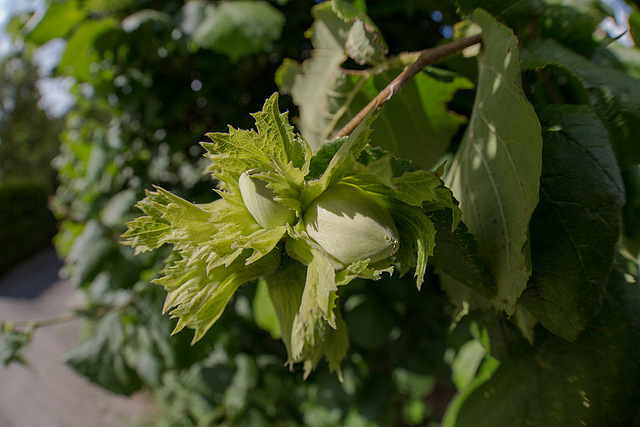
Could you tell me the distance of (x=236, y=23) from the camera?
58.7 inches

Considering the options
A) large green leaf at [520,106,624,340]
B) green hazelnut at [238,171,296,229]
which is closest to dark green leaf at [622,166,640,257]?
large green leaf at [520,106,624,340]

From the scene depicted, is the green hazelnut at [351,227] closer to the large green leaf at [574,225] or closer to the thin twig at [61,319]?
the large green leaf at [574,225]

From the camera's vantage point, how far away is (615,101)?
70cm

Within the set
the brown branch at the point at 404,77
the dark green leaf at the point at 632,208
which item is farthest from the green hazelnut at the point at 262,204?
the dark green leaf at the point at 632,208

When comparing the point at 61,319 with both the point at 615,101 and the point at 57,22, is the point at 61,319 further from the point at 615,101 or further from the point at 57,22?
the point at 615,101

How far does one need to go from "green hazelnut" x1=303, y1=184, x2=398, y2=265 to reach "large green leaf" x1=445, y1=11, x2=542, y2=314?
16 centimetres

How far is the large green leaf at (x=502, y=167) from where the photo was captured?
527 mm

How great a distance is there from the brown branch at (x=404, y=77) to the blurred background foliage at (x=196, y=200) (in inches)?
34.3

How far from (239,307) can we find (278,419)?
1.15 meters

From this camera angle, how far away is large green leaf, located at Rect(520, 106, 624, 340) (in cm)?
58

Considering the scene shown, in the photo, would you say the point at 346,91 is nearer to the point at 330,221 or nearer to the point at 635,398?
the point at 330,221

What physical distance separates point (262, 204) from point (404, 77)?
28 centimetres

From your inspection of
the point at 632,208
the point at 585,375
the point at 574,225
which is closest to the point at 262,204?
the point at 574,225

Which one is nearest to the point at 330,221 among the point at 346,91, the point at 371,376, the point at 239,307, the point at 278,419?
the point at 346,91
